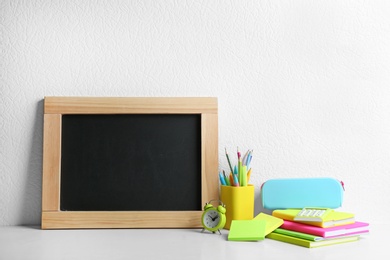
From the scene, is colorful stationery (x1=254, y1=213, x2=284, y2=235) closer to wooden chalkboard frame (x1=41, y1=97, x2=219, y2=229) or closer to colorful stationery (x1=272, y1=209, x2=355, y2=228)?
colorful stationery (x1=272, y1=209, x2=355, y2=228)

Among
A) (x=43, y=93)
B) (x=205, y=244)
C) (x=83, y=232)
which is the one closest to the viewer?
(x=205, y=244)

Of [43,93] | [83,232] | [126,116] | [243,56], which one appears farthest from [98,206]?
[243,56]

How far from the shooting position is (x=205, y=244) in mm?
1043

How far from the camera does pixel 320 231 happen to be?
3.39 feet

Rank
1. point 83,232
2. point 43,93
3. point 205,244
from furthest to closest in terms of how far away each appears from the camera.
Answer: point 43,93 < point 83,232 < point 205,244

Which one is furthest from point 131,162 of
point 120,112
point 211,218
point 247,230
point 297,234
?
point 297,234

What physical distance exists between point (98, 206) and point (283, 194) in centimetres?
52

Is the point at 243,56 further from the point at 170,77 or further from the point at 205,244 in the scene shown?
the point at 205,244

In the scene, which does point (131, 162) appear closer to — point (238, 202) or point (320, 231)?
point (238, 202)

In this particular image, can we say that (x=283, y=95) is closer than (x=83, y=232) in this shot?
No

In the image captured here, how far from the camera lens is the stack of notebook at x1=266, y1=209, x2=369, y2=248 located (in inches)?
40.5

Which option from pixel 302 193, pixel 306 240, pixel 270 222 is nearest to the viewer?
pixel 306 240

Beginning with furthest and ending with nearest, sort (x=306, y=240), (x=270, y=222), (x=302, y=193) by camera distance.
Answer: (x=302, y=193), (x=270, y=222), (x=306, y=240)

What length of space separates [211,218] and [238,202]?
87 millimetres
